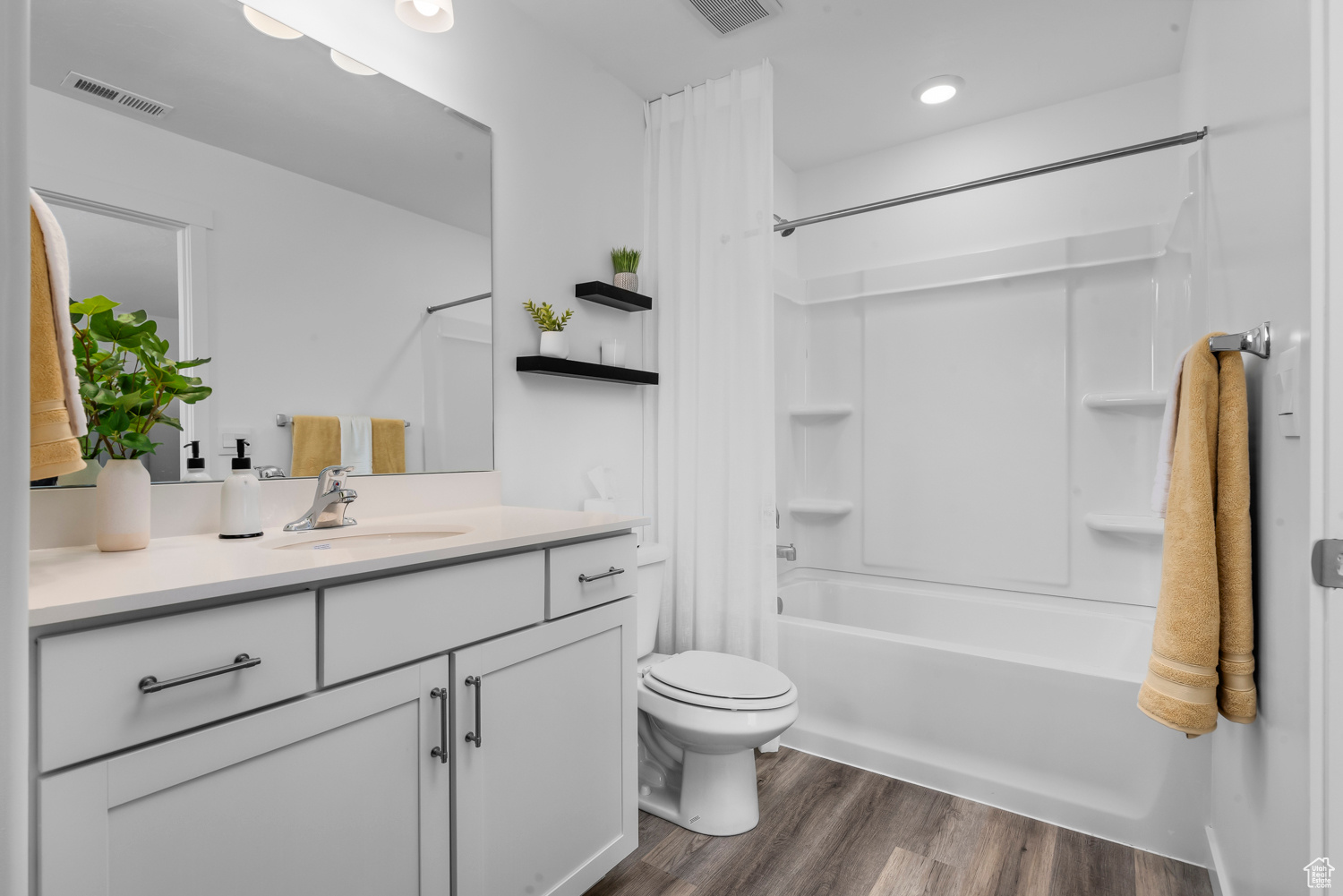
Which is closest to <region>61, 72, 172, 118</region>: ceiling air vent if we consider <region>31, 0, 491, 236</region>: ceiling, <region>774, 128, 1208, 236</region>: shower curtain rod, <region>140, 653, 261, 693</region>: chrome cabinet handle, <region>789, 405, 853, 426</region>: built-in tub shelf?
<region>31, 0, 491, 236</region>: ceiling

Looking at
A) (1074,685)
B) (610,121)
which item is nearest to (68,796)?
(1074,685)

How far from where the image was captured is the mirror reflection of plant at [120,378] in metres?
1.15

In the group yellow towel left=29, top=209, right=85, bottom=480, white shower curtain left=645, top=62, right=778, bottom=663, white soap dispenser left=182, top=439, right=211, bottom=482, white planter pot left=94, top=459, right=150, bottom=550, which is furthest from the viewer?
white shower curtain left=645, top=62, right=778, bottom=663

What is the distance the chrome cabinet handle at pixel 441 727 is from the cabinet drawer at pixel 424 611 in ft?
0.24

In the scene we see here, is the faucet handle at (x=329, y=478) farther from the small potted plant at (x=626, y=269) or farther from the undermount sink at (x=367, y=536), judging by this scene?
the small potted plant at (x=626, y=269)

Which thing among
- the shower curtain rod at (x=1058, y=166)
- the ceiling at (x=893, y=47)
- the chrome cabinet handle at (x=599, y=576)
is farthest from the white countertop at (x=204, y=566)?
the ceiling at (x=893, y=47)

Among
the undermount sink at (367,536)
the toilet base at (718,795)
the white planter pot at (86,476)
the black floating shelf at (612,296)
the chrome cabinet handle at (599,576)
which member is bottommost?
the toilet base at (718,795)

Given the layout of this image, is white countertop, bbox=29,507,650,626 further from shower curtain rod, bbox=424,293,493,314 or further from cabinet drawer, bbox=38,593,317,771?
shower curtain rod, bbox=424,293,493,314

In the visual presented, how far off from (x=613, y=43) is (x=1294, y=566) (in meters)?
2.31

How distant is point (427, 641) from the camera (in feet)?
3.86

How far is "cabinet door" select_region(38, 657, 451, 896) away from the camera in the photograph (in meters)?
0.79

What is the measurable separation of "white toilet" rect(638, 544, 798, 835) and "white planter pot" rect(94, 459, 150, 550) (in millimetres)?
1274

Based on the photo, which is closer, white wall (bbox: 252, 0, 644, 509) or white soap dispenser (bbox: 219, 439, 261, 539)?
white soap dispenser (bbox: 219, 439, 261, 539)

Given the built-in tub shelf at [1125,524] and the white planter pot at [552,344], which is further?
the built-in tub shelf at [1125,524]
